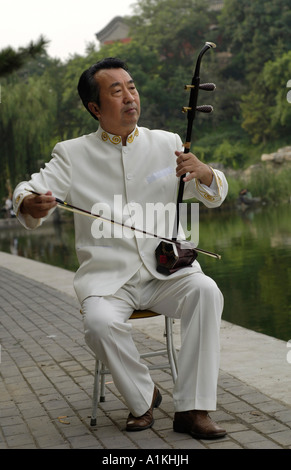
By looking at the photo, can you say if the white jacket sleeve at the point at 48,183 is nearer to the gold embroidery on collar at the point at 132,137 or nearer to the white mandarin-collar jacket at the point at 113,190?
the white mandarin-collar jacket at the point at 113,190

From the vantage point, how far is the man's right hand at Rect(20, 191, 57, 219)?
11.3 feet

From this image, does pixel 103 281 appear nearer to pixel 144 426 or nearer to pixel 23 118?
Result: pixel 144 426

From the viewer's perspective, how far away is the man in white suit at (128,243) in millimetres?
3396

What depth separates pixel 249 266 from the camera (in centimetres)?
1076

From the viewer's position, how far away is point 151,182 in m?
3.78

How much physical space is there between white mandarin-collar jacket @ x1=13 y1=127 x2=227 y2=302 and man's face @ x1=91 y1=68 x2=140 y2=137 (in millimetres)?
104

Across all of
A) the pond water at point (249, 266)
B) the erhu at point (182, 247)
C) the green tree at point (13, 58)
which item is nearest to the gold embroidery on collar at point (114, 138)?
the erhu at point (182, 247)

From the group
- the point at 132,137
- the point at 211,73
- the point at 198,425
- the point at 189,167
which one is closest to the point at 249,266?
the point at 132,137

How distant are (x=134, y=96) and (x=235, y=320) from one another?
3.56 metres

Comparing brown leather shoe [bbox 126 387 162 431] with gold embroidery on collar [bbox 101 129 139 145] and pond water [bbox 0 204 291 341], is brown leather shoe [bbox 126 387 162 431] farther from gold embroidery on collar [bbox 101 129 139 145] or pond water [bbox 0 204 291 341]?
pond water [bbox 0 204 291 341]

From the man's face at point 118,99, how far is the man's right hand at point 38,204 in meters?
0.55
